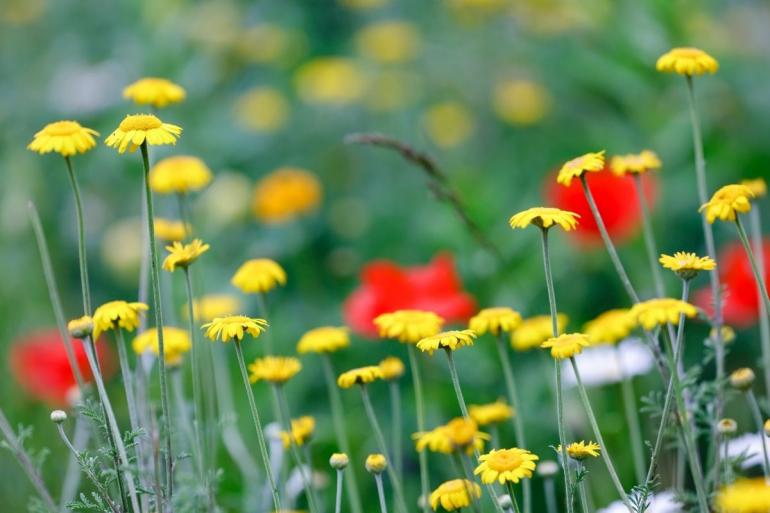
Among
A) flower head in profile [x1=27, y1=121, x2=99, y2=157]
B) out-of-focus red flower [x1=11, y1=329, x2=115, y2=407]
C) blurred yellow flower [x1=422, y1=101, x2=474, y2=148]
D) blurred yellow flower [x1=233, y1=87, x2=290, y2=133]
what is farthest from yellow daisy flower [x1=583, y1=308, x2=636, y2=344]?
blurred yellow flower [x1=422, y1=101, x2=474, y2=148]

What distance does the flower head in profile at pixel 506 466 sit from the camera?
0.61 m

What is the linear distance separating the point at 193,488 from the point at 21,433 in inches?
5.3

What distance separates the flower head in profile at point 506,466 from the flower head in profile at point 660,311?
0.11 m

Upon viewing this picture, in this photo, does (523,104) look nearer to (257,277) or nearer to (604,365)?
(604,365)

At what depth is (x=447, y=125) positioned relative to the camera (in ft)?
7.94

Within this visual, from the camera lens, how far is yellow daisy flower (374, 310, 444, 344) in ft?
2.34

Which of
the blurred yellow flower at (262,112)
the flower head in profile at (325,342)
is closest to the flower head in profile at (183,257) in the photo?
the flower head in profile at (325,342)

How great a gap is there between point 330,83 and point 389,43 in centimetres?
22

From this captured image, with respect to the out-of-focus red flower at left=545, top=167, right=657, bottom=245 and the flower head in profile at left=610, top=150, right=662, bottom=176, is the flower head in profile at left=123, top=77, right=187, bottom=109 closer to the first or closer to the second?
the flower head in profile at left=610, top=150, right=662, bottom=176

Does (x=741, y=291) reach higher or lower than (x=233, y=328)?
higher

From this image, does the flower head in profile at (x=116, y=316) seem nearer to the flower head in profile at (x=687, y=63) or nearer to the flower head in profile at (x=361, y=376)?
the flower head in profile at (x=361, y=376)

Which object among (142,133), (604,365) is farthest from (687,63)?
(604,365)

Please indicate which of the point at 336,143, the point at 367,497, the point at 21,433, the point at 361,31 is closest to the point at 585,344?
the point at 21,433

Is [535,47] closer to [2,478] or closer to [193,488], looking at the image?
[2,478]
